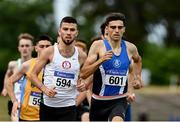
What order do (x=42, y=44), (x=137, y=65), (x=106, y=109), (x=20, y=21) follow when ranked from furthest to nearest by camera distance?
1. (x=20, y=21)
2. (x=42, y=44)
3. (x=137, y=65)
4. (x=106, y=109)

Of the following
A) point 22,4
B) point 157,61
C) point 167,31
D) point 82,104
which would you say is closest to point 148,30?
point 167,31

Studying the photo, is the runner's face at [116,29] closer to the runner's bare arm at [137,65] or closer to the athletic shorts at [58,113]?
the runner's bare arm at [137,65]

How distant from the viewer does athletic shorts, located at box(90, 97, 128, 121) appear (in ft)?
37.4

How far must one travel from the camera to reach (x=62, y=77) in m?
11.1

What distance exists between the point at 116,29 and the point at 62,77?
3.80 ft

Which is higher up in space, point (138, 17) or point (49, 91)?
point (138, 17)

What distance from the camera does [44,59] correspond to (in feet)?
36.6

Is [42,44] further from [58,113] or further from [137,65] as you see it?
[58,113]

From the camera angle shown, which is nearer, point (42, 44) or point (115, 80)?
point (115, 80)

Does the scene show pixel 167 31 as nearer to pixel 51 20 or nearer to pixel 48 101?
pixel 51 20

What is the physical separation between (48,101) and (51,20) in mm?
51182

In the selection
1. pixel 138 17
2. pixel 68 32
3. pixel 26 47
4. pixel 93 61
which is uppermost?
pixel 138 17

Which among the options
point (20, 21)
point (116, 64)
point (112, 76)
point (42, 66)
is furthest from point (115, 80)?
point (20, 21)

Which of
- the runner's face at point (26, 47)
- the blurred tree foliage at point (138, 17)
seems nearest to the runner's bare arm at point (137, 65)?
the runner's face at point (26, 47)
